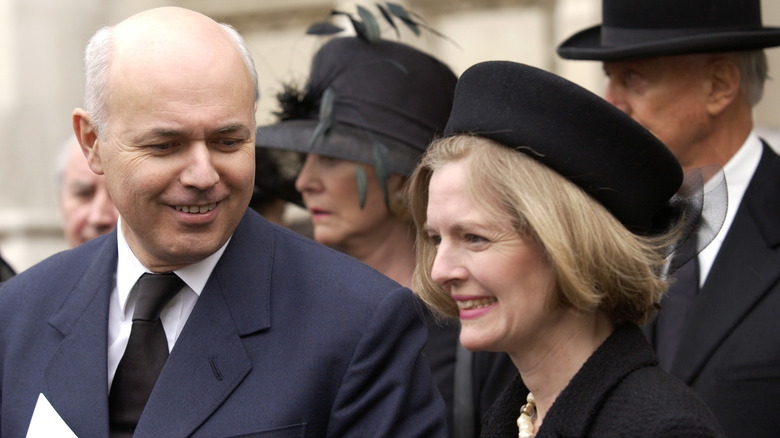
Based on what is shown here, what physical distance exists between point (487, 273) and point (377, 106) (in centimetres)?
177

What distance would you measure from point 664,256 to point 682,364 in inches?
36.3

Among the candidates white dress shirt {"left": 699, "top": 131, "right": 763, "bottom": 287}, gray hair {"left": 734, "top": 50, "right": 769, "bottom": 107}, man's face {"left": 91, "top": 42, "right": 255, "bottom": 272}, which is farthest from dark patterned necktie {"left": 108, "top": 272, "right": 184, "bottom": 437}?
gray hair {"left": 734, "top": 50, "right": 769, "bottom": 107}

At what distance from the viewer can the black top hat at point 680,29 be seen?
3877 mm

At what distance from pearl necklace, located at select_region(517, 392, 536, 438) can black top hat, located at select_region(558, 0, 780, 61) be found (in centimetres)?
153

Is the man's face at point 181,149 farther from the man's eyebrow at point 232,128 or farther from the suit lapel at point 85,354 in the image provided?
the suit lapel at point 85,354

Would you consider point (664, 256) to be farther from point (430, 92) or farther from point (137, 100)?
point (430, 92)

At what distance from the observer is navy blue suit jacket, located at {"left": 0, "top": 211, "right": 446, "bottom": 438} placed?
2787 millimetres

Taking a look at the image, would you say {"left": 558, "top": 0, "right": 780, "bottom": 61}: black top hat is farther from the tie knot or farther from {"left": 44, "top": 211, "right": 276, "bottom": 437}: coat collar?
the tie knot

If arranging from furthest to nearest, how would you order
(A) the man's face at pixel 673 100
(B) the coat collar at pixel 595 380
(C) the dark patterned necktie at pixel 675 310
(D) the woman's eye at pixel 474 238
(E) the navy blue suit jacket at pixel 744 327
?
(A) the man's face at pixel 673 100
(C) the dark patterned necktie at pixel 675 310
(E) the navy blue suit jacket at pixel 744 327
(D) the woman's eye at pixel 474 238
(B) the coat collar at pixel 595 380

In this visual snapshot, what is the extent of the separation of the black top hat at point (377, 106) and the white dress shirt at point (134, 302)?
124 cm

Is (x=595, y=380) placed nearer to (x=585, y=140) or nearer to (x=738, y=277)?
(x=585, y=140)

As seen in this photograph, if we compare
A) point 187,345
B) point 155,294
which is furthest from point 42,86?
point 187,345

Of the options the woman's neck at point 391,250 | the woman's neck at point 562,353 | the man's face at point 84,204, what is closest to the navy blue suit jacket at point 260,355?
the woman's neck at point 562,353

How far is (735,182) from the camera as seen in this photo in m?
3.80
